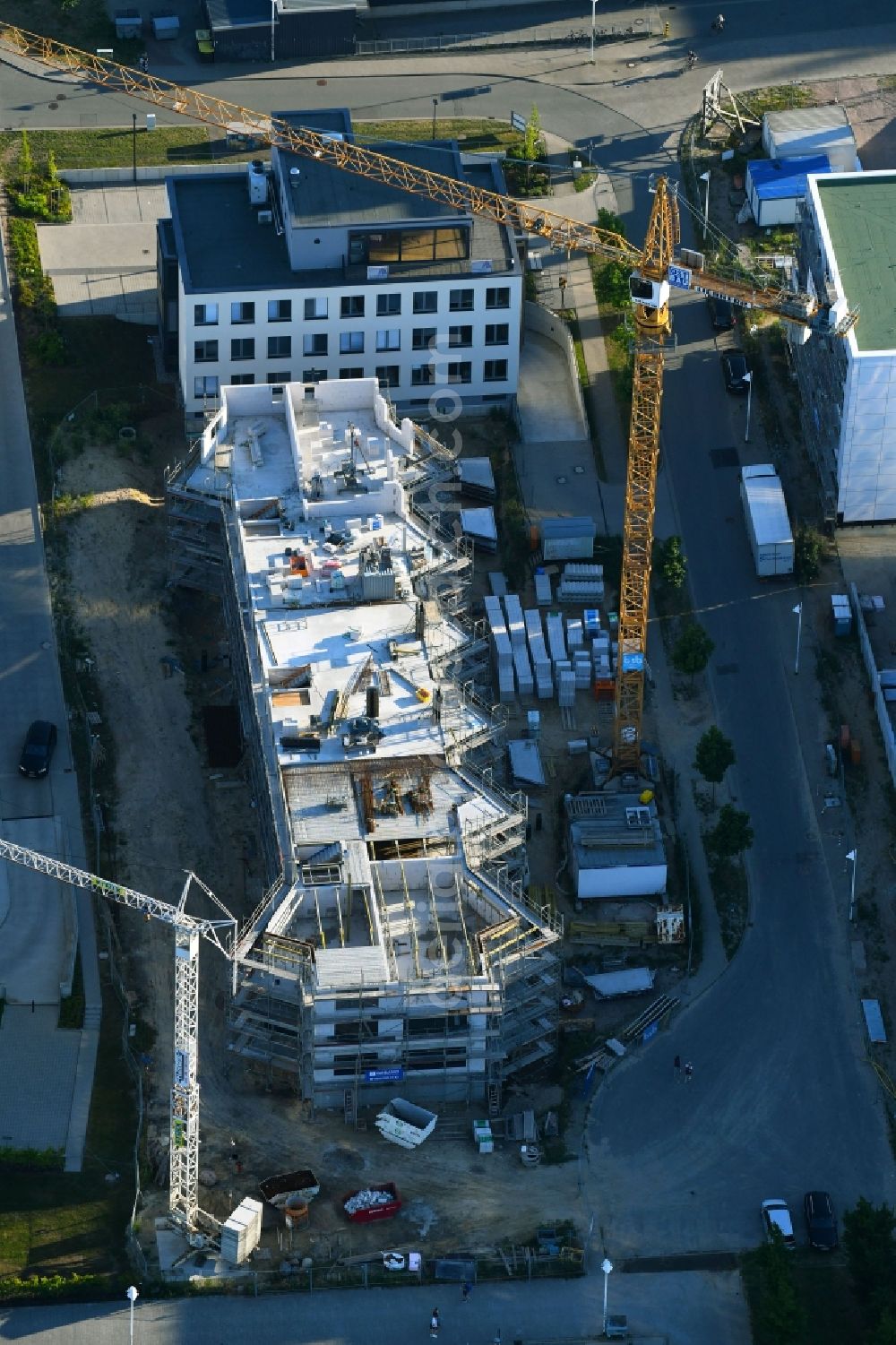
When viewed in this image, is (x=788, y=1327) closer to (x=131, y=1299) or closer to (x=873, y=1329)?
(x=873, y=1329)

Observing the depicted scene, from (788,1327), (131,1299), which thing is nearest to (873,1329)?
(788,1327)
